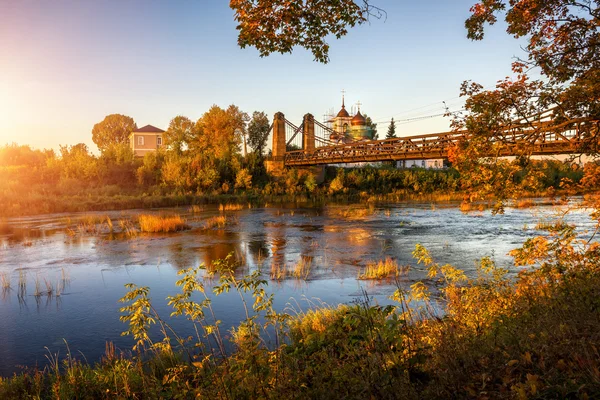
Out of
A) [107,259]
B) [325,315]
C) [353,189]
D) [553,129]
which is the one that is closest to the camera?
[553,129]

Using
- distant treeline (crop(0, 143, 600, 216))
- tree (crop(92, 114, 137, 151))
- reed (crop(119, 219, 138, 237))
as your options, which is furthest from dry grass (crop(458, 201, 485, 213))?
tree (crop(92, 114, 137, 151))

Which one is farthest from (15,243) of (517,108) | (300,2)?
(517,108)

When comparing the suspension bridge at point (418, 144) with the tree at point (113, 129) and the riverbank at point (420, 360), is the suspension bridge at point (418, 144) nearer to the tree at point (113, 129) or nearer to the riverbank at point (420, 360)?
the riverbank at point (420, 360)

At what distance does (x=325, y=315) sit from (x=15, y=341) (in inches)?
214

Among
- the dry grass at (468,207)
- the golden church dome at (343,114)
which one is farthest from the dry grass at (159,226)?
the golden church dome at (343,114)

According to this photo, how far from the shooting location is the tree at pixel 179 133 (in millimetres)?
60688

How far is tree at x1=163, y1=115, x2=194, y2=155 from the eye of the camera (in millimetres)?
60688

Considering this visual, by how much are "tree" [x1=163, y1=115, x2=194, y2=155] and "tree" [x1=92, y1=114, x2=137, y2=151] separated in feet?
105

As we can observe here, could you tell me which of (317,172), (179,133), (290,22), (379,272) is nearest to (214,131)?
(179,133)

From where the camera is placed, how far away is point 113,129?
89.1m

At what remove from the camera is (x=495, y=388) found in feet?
10.3

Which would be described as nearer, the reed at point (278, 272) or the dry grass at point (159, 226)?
the reed at point (278, 272)

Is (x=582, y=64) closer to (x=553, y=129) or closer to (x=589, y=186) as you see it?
(x=553, y=129)

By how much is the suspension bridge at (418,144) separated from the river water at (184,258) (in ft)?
4.14
